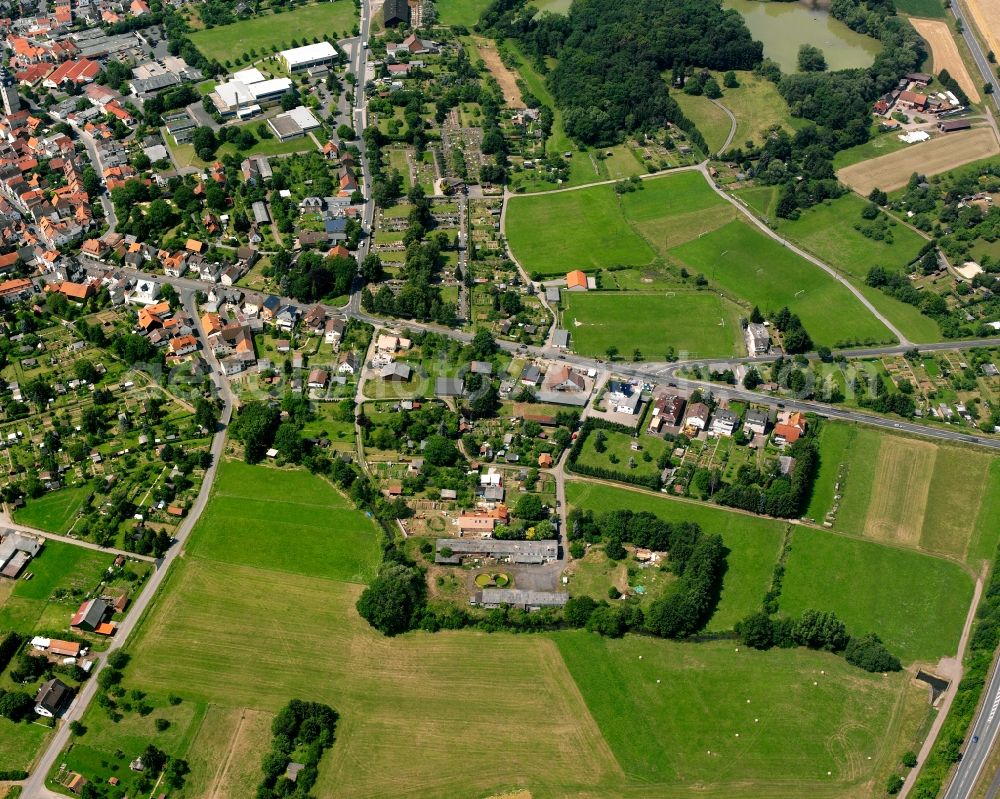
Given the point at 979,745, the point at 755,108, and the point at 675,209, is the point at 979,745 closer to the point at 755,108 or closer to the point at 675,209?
the point at 675,209

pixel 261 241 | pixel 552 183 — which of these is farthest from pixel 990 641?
pixel 261 241

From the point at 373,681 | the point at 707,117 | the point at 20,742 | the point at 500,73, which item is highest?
the point at 500,73

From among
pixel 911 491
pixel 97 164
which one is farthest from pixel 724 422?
pixel 97 164

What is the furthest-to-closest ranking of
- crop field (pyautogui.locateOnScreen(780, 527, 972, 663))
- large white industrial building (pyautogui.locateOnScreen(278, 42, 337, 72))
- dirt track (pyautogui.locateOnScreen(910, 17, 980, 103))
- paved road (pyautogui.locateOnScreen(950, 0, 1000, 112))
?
1. dirt track (pyautogui.locateOnScreen(910, 17, 980, 103))
2. paved road (pyautogui.locateOnScreen(950, 0, 1000, 112))
3. large white industrial building (pyautogui.locateOnScreen(278, 42, 337, 72))
4. crop field (pyautogui.locateOnScreen(780, 527, 972, 663))

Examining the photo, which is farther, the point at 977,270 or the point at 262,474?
the point at 977,270

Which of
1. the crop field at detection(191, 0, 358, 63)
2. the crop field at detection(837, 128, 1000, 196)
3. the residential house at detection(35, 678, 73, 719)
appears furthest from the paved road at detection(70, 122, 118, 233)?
the crop field at detection(837, 128, 1000, 196)

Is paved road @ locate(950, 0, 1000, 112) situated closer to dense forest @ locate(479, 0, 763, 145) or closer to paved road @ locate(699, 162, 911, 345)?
dense forest @ locate(479, 0, 763, 145)

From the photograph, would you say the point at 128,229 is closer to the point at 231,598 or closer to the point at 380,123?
the point at 380,123
